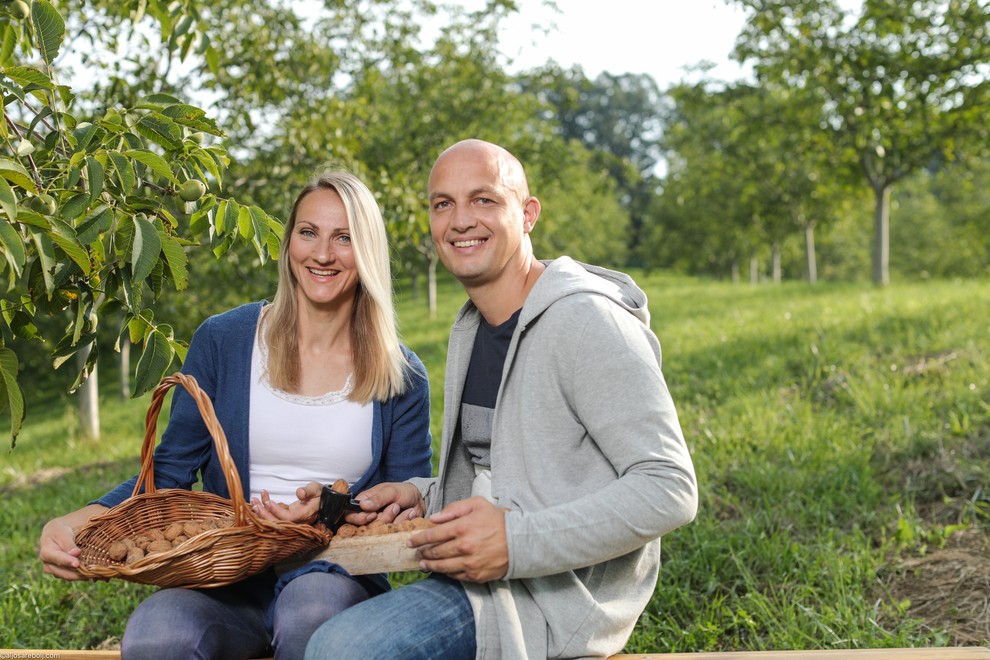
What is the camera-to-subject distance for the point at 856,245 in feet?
159

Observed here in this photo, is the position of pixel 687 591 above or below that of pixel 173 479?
below

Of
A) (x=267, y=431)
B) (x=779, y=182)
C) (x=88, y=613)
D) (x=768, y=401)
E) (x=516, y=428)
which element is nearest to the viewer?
(x=516, y=428)

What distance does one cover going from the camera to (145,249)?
6.63 feet

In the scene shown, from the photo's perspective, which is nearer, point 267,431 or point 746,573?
point 267,431

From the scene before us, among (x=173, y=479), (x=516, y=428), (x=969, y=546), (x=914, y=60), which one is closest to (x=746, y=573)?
(x=969, y=546)

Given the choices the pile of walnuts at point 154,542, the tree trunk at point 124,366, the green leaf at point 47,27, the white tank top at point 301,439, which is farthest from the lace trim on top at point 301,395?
the tree trunk at point 124,366

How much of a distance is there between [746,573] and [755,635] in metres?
0.42

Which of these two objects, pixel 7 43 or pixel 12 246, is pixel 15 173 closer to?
pixel 12 246

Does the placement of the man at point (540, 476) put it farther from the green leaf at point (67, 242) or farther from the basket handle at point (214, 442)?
the green leaf at point (67, 242)

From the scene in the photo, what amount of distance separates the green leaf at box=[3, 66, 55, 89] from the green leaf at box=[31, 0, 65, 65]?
116 mm

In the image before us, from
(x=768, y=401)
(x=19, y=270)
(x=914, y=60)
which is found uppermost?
(x=914, y=60)

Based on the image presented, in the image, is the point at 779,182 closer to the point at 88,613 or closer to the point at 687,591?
the point at 687,591

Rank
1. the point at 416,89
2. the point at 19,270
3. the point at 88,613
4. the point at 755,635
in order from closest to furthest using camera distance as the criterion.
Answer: the point at 19,270
the point at 755,635
the point at 88,613
the point at 416,89

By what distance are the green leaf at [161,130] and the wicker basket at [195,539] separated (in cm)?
62
